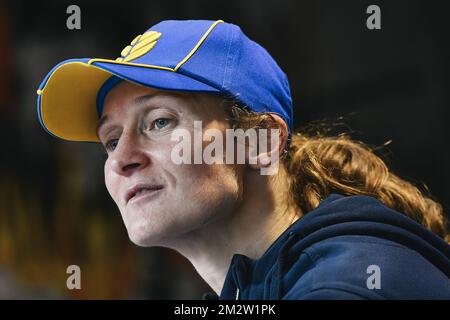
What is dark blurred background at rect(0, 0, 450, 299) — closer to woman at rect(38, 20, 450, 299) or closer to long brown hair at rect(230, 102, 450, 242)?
long brown hair at rect(230, 102, 450, 242)

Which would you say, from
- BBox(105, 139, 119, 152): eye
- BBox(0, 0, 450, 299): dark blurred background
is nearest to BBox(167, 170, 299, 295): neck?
BBox(105, 139, 119, 152): eye

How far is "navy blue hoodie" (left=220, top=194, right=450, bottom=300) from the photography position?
119 cm

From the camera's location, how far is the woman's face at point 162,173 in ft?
4.76

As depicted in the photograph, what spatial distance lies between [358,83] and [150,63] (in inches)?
49.9

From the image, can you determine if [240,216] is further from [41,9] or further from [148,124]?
[41,9]

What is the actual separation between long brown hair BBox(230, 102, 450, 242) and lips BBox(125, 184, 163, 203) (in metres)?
0.22

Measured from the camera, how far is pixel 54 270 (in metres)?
2.95

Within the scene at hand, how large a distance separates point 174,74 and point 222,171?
0.73 ft

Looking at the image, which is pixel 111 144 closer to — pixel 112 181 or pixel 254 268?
pixel 112 181

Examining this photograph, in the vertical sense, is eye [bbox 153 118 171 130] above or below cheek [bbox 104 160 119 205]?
above

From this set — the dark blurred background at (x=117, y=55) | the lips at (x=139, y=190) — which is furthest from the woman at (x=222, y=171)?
the dark blurred background at (x=117, y=55)
